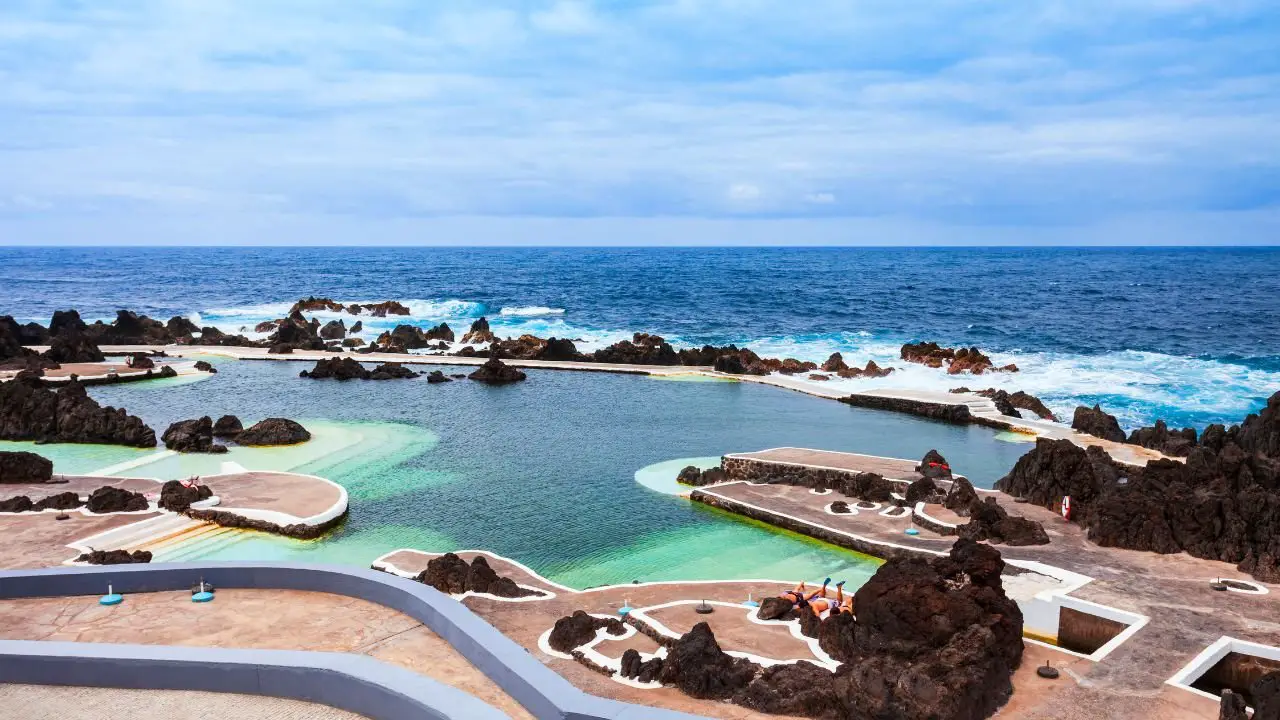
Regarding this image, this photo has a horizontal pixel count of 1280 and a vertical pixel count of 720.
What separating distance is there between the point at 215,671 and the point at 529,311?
9174 centimetres

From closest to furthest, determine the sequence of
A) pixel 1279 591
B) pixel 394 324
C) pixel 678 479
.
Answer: pixel 1279 591
pixel 678 479
pixel 394 324

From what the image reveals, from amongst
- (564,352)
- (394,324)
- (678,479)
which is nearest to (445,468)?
(678,479)

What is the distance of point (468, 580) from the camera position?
18.7m

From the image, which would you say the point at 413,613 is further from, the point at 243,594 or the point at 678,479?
the point at 678,479

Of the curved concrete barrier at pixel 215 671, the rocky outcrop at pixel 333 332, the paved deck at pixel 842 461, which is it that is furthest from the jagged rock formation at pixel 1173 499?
the rocky outcrop at pixel 333 332

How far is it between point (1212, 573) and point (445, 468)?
21290 mm

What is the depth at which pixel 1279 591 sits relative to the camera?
18078 mm

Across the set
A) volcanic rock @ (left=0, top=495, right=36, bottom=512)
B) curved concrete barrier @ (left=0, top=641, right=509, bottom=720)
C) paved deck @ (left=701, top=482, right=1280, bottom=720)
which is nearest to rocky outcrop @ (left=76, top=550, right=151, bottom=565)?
volcanic rock @ (left=0, top=495, right=36, bottom=512)

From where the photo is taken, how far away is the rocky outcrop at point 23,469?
26.7 meters

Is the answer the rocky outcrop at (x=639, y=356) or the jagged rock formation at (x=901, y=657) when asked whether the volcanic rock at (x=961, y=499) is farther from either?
the rocky outcrop at (x=639, y=356)

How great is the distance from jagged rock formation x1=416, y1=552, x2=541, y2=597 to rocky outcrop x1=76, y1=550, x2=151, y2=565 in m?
6.12

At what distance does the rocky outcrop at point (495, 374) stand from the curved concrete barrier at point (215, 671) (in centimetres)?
4040

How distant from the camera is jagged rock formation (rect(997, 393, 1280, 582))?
19766mm

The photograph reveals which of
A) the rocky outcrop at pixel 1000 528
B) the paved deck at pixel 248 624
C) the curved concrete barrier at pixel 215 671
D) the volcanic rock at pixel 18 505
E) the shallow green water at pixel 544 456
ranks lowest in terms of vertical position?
the shallow green water at pixel 544 456
